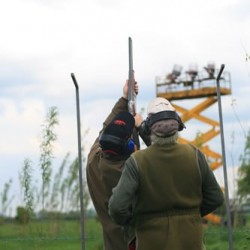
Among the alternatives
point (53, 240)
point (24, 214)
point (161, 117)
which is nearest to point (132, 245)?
point (161, 117)

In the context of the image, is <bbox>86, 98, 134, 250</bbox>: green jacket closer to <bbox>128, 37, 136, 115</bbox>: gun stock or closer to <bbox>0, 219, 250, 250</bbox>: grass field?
<bbox>128, 37, 136, 115</bbox>: gun stock

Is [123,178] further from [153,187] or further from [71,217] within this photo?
[71,217]

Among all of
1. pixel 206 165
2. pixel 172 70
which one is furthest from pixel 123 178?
pixel 172 70

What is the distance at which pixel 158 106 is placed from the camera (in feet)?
12.2

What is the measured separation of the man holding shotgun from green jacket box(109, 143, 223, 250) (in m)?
0.20

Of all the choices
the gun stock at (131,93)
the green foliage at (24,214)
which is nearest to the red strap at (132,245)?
the gun stock at (131,93)

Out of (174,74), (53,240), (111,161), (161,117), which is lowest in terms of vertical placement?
(53,240)

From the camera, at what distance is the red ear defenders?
155 inches

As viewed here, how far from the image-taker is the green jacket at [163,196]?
3.53 metres

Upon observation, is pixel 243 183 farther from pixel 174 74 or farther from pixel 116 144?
pixel 174 74

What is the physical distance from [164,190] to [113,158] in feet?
1.86

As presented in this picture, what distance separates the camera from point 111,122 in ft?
13.2

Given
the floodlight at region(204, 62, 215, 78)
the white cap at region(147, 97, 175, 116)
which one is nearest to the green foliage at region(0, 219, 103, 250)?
the white cap at region(147, 97, 175, 116)

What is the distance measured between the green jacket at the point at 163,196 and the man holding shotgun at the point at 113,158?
201 mm
